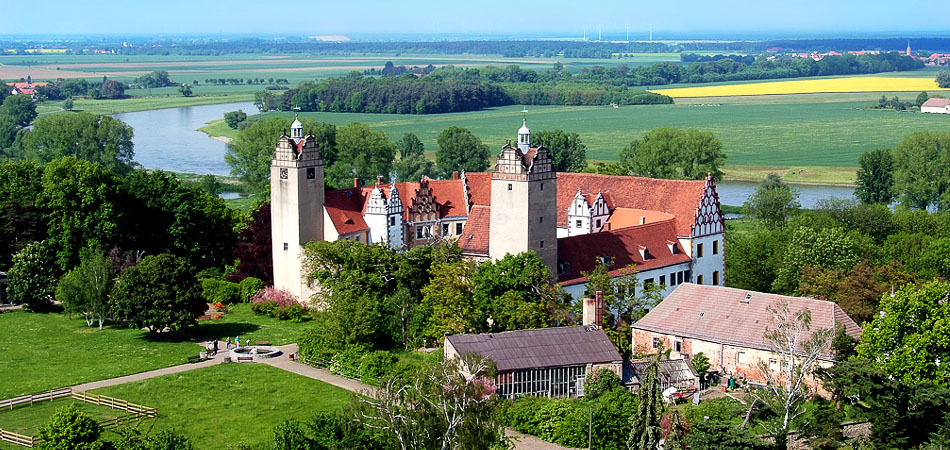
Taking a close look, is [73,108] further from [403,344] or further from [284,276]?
[403,344]

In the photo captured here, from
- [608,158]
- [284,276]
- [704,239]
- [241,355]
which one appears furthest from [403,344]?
[608,158]

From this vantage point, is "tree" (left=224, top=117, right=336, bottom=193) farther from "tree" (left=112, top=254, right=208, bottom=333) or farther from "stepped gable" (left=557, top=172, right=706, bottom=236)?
"tree" (left=112, top=254, right=208, bottom=333)

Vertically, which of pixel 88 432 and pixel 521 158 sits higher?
pixel 521 158

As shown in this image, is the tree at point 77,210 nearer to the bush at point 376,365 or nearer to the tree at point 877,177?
the bush at point 376,365

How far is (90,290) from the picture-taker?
58.2 meters

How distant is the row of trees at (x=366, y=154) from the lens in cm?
9975

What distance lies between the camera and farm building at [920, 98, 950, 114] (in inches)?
6358

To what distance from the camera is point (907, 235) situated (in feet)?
210

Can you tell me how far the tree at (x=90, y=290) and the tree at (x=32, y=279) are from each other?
3379 millimetres

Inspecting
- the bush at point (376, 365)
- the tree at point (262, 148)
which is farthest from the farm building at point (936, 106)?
the bush at point (376, 365)

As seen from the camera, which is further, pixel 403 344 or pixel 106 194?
pixel 106 194

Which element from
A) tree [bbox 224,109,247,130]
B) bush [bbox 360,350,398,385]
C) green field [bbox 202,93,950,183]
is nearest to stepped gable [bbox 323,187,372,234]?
bush [bbox 360,350,398,385]

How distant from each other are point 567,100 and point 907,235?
133 m

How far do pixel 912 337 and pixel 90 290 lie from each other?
3571 cm
